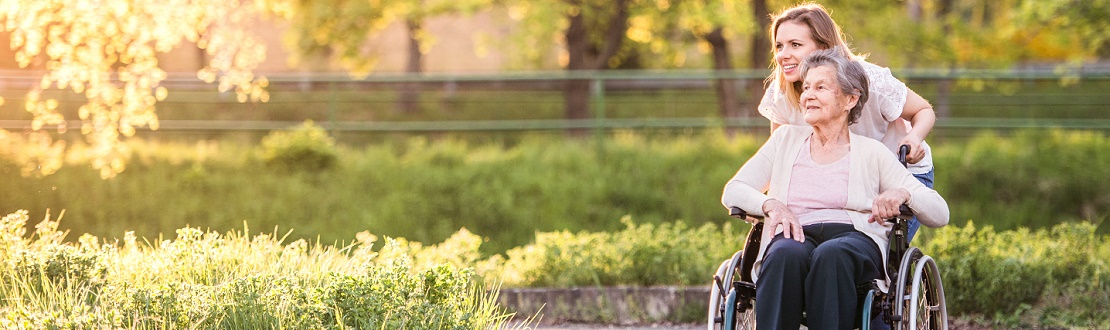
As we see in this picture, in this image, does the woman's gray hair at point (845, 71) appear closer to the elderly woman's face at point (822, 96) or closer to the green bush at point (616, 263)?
the elderly woman's face at point (822, 96)

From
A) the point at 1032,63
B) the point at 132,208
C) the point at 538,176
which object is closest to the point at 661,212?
the point at 538,176

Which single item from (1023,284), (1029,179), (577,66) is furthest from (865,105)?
(577,66)

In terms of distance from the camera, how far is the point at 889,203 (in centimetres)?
374

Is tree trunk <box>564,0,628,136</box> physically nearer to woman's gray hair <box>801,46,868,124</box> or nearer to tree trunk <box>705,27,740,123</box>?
tree trunk <box>705,27,740,123</box>

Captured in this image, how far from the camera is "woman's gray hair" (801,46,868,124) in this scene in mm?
3938

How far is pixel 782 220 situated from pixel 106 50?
6.01 metres

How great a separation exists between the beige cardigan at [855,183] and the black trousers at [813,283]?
18 cm

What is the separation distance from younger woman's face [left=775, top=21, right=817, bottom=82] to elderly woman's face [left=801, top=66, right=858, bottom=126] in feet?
0.87

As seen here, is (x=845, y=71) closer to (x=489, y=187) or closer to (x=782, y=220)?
(x=782, y=220)

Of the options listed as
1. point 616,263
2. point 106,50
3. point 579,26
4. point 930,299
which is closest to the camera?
point 930,299

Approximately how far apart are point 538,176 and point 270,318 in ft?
25.6

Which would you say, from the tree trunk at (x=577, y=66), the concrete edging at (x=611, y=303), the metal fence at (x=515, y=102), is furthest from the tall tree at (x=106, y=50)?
the tree trunk at (x=577, y=66)

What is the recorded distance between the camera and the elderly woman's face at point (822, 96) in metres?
3.93

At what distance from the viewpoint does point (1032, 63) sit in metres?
28.5
